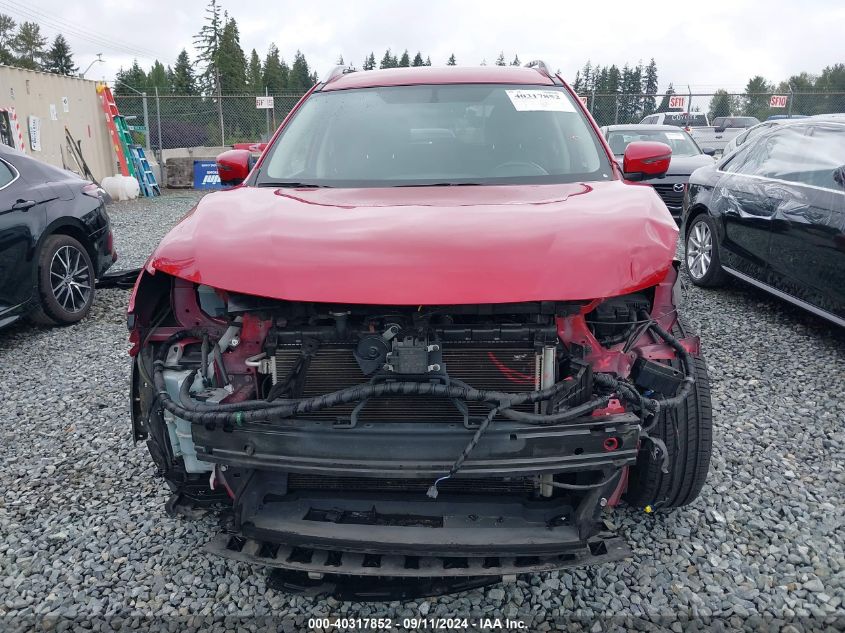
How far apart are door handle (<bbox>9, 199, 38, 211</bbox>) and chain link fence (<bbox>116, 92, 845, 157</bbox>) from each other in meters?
12.5

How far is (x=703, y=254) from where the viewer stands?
6.46 meters

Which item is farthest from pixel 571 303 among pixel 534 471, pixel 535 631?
pixel 535 631

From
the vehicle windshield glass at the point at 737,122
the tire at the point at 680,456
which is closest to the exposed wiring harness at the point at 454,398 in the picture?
the tire at the point at 680,456

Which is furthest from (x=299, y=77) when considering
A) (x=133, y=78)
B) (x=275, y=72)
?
(x=133, y=78)

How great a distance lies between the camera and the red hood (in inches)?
76.2

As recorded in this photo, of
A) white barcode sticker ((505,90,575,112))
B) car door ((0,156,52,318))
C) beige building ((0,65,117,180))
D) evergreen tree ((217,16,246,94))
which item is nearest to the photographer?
white barcode sticker ((505,90,575,112))

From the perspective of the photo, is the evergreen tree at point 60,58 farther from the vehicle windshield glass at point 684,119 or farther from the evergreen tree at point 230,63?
the vehicle windshield glass at point 684,119

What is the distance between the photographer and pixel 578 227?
2164 millimetres

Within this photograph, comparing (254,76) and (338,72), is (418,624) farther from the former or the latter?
(254,76)

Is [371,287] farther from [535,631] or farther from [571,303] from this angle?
[535,631]

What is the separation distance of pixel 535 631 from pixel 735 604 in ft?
2.43

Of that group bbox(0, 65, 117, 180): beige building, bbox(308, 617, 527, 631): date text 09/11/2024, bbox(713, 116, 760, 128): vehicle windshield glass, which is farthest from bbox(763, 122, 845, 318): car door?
bbox(713, 116, 760, 128): vehicle windshield glass

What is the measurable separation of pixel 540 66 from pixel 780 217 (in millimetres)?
2376

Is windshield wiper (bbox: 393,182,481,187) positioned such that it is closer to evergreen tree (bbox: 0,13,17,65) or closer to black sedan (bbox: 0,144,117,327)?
black sedan (bbox: 0,144,117,327)
